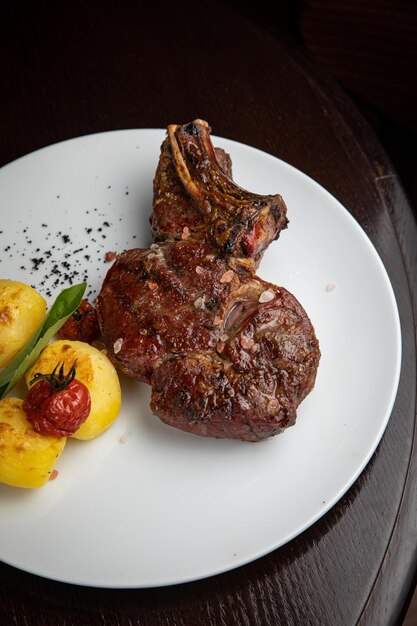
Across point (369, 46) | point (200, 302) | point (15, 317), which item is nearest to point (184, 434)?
point (200, 302)

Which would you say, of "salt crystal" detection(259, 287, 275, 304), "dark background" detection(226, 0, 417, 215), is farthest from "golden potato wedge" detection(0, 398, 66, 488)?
"dark background" detection(226, 0, 417, 215)

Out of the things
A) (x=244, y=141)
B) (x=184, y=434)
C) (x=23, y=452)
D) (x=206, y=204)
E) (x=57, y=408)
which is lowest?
(x=184, y=434)

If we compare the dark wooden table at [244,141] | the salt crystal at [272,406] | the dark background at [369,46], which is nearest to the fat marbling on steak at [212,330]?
the salt crystal at [272,406]

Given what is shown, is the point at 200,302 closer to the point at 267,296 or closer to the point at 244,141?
the point at 267,296

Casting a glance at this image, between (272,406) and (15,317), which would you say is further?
(15,317)

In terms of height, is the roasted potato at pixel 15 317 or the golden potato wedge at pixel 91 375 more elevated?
the roasted potato at pixel 15 317

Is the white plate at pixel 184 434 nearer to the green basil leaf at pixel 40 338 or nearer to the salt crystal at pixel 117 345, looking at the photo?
the salt crystal at pixel 117 345

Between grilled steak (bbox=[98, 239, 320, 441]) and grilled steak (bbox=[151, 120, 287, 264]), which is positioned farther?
grilled steak (bbox=[151, 120, 287, 264])

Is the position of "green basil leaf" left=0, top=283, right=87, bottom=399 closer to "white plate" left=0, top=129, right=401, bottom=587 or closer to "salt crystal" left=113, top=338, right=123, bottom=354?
"salt crystal" left=113, top=338, right=123, bottom=354
